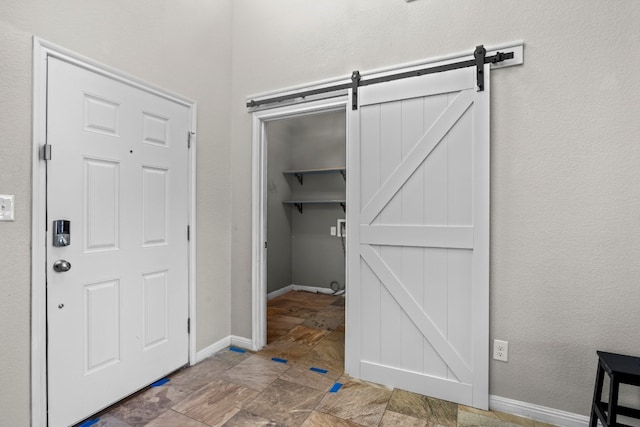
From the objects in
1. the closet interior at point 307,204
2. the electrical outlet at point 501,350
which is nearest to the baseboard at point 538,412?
the electrical outlet at point 501,350

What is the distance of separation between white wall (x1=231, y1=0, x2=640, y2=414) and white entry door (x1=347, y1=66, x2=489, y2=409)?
131mm

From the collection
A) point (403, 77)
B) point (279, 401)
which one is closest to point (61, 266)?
point (279, 401)

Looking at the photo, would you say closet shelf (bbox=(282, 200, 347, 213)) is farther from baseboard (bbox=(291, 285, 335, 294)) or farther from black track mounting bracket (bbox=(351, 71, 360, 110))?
black track mounting bracket (bbox=(351, 71, 360, 110))

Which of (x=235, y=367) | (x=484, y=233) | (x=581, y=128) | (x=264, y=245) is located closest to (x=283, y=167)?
(x=264, y=245)

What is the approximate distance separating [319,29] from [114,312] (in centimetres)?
251

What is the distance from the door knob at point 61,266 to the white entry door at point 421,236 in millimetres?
1739

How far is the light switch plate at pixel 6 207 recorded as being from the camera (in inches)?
59.5

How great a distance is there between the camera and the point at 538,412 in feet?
6.12

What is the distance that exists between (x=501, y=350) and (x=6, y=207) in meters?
2.82

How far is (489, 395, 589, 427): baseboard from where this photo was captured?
179 cm

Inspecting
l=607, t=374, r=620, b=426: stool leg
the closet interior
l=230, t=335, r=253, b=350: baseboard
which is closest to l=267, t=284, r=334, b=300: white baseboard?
the closet interior

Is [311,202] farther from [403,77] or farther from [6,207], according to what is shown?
[6,207]

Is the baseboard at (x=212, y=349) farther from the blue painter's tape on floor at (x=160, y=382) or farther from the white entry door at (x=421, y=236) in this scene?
the white entry door at (x=421, y=236)

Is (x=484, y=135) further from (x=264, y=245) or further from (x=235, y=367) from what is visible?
(x=235, y=367)
